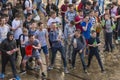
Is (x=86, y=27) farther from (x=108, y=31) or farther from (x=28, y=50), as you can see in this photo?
(x=28, y=50)

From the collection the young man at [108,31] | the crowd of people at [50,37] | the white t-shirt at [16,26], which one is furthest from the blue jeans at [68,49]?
the young man at [108,31]

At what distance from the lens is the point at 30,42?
11578mm

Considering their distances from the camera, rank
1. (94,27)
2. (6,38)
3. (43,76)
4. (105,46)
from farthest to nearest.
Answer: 1. (105,46)
2. (94,27)
3. (43,76)
4. (6,38)

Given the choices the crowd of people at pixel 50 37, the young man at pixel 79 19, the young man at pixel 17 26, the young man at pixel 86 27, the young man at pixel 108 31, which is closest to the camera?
the crowd of people at pixel 50 37

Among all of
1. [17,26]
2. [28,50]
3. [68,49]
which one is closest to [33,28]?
[17,26]

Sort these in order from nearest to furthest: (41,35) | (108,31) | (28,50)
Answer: (28,50)
(41,35)
(108,31)

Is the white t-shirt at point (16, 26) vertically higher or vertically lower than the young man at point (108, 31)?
higher

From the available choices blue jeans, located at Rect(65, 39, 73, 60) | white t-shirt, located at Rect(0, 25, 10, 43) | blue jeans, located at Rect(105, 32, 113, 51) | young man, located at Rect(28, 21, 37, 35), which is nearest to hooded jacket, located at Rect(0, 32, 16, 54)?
white t-shirt, located at Rect(0, 25, 10, 43)

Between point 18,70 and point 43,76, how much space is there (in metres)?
0.99

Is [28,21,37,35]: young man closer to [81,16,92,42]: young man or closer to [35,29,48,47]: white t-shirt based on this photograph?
[35,29,48,47]: white t-shirt

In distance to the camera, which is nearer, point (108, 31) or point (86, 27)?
point (86, 27)

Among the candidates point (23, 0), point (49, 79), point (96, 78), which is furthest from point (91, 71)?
point (23, 0)

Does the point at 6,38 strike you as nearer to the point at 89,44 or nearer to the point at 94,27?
the point at 89,44

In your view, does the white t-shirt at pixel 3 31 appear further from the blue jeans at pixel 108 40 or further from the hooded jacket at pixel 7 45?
the blue jeans at pixel 108 40
